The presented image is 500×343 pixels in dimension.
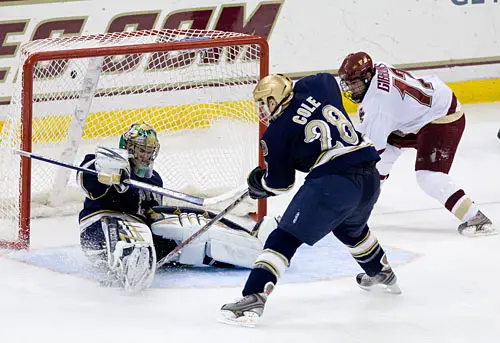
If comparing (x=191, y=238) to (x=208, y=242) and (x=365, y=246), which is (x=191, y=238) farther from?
(x=365, y=246)

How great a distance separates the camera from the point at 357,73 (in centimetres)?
472

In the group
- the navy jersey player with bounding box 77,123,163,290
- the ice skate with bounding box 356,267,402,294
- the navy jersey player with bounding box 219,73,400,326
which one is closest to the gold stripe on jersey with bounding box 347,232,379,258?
the ice skate with bounding box 356,267,402,294

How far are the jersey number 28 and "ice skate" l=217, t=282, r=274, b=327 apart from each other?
1.60 ft

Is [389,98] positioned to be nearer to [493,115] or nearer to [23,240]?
[23,240]

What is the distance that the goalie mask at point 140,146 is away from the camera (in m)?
4.18

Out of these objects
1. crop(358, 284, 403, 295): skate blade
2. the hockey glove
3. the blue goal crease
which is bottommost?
the blue goal crease

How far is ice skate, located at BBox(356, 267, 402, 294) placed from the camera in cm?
400

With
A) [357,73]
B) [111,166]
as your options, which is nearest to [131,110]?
[357,73]

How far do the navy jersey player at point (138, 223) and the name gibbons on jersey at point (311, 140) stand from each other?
65 centimetres

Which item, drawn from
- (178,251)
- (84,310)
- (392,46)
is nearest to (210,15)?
(392,46)

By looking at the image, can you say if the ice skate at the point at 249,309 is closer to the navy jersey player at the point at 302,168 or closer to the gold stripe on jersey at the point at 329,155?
the navy jersey player at the point at 302,168

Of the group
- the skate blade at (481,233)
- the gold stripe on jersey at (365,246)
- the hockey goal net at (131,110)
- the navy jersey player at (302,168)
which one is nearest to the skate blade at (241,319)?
the navy jersey player at (302,168)

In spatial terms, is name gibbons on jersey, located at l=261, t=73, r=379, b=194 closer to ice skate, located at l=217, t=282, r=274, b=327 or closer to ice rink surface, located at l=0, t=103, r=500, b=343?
ice skate, located at l=217, t=282, r=274, b=327

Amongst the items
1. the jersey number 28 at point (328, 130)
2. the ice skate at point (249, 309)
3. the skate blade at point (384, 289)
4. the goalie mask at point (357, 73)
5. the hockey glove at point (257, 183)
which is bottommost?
the skate blade at point (384, 289)
